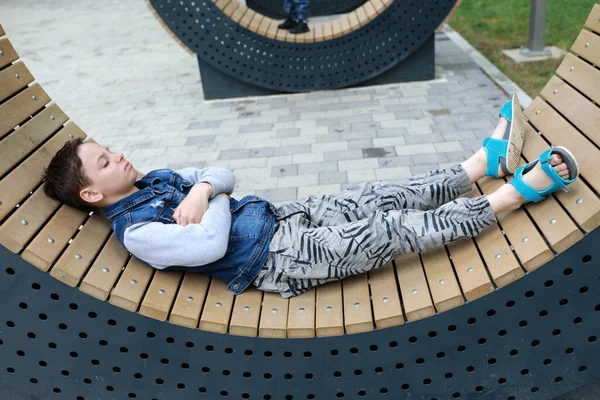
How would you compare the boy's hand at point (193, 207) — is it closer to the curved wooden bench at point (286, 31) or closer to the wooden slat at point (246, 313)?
the wooden slat at point (246, 313)

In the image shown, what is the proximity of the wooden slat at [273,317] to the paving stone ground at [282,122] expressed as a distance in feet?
6.78

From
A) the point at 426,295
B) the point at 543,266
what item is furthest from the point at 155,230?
the point at 543,266

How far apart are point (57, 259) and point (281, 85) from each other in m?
4.90

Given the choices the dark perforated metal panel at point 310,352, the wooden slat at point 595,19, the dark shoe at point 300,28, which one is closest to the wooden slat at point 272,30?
the dark shoe at point 300,28

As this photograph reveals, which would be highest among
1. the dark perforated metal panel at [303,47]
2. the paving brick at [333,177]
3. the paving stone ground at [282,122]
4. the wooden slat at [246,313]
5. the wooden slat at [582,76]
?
the wooden slat at [582,76]

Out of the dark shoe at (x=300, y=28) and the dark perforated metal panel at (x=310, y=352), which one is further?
the dark shoe at (x=300, y=28)

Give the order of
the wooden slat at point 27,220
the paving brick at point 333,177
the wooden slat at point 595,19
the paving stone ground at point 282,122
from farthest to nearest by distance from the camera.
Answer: the paving stone ground at point 282,122
the paving brick at point 333,177
the wooden slat at point 595,19
the wooden slat at point 27,220

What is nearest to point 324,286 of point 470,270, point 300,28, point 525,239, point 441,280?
point 441,280

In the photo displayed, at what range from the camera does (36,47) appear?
35.4 ft

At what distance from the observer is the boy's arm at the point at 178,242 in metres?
2.21

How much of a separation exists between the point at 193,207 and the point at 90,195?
0.44 metres

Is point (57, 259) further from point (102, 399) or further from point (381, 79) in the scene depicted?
point (381, 79)

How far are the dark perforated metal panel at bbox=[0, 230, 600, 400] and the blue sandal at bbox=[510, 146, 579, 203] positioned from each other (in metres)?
0.31

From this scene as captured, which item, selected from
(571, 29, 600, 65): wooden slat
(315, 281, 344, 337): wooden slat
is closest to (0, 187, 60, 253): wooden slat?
(315, 281, 344, 337): wooden slat
